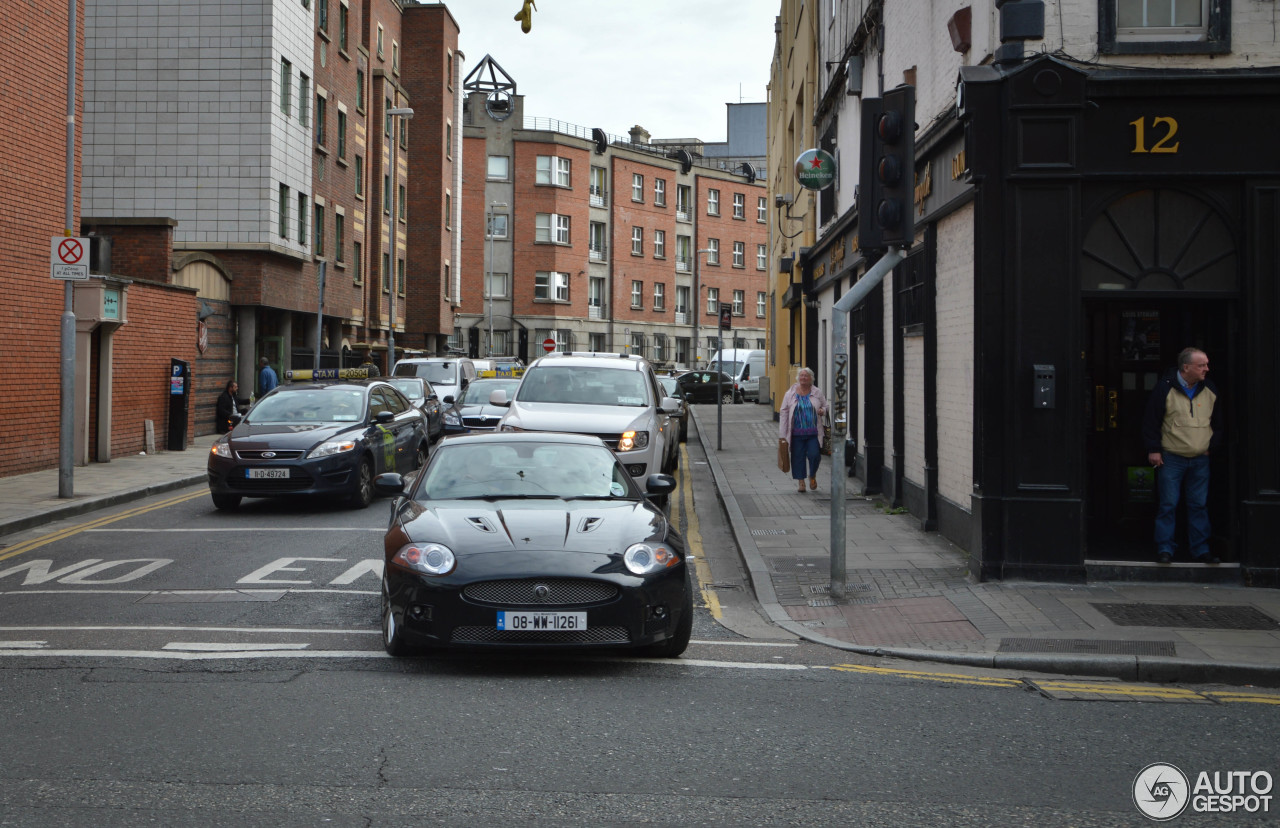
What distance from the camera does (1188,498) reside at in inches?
386

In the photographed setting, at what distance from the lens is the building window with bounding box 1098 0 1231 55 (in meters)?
9.58

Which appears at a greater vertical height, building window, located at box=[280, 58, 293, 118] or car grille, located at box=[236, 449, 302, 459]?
building window, located at box=[280, 58, 293, 118]

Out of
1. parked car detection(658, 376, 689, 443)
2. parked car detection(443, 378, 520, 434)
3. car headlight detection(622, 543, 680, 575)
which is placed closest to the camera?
car headlight detection(622, 543, 680, 575)

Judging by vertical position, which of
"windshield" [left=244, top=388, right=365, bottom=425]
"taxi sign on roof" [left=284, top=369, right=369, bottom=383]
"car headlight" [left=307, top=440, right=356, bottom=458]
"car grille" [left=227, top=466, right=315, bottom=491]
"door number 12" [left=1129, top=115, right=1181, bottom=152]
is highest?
"door number 12" [left=1129, top=115, right=1181, bottom=152]

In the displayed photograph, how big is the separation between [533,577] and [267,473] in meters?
8.24

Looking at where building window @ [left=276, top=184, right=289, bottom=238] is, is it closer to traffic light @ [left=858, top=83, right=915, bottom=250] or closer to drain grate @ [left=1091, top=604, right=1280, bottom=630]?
traffic light @ [left=858, top=83, right=915, bottom=250]

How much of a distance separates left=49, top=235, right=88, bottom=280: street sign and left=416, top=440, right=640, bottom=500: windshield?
8453 millimetres

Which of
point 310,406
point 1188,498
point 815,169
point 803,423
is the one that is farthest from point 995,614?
point 310,406

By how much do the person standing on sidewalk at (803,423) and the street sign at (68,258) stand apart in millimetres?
8886

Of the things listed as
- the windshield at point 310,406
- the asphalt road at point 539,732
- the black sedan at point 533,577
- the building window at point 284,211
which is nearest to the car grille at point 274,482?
the windshield at point 310,406

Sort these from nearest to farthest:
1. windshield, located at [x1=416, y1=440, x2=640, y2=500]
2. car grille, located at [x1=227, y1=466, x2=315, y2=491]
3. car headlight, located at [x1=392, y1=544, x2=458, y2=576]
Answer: car headlight, located at [x1=392, y1=544, x2=458, y2=576]
windshield, located at [x1=416, y1=440, x2=640, y2=500]
car grille, located at [x1=227, y1=466, x2=315, y2=491]

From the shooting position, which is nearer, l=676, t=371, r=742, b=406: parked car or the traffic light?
the traffic light

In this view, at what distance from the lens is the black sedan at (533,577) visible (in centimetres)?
661

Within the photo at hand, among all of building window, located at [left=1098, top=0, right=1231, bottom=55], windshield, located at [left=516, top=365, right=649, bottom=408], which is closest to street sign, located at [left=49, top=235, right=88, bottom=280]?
windshield, located at [left=516, top=365, right=649, bottom=408]
